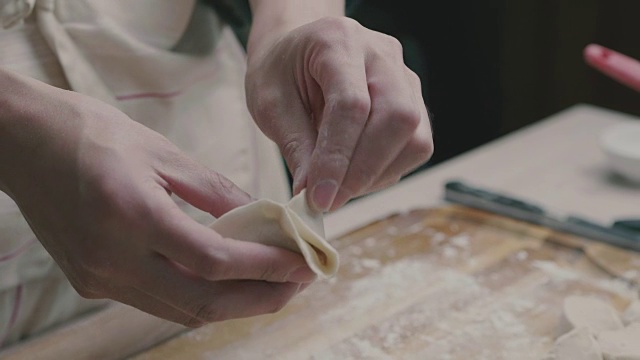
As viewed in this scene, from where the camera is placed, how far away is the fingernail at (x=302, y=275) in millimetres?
735

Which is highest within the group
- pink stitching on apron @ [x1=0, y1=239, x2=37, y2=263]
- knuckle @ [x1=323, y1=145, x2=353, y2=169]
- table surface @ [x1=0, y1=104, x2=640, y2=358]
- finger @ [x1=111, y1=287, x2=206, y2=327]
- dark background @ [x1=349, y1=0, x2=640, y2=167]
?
knuckle @ [x1=323, y1=145, x2=353, y2=169]

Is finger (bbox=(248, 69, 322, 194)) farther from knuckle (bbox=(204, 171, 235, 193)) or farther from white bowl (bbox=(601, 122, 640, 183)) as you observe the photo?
white bowl (bbox=(601, 122, 640, 183))

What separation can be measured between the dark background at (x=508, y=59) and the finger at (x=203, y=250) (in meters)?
1.94

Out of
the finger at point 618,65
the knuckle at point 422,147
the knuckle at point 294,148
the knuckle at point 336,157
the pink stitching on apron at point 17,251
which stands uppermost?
the knuckle at point 336,157

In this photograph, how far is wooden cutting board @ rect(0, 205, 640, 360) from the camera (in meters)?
1.00

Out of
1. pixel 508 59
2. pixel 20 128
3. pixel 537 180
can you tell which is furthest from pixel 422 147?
pixel 508 59

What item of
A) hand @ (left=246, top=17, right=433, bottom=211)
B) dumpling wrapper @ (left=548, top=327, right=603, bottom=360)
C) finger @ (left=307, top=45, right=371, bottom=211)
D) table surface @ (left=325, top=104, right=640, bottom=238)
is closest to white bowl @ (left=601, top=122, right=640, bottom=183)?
table surface @ (left=325, top=104, right=640, bottom=238)

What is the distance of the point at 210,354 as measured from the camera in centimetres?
100

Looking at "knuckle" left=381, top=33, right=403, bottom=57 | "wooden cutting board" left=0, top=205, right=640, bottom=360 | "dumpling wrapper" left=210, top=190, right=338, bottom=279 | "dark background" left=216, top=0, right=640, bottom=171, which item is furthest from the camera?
"dark background" left=216, top=0, right=640, bottom=171

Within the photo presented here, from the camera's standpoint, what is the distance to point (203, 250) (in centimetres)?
66

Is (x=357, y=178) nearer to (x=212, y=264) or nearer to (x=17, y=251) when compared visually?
(x=212, y=264)

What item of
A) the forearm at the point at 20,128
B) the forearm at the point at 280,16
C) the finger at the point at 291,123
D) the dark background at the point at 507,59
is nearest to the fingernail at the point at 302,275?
the finger at the point at 291,123

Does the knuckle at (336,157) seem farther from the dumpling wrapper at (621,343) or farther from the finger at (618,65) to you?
the finger at (618,65)

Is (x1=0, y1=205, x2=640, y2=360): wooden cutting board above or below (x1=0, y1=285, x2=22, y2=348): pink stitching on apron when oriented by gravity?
below
